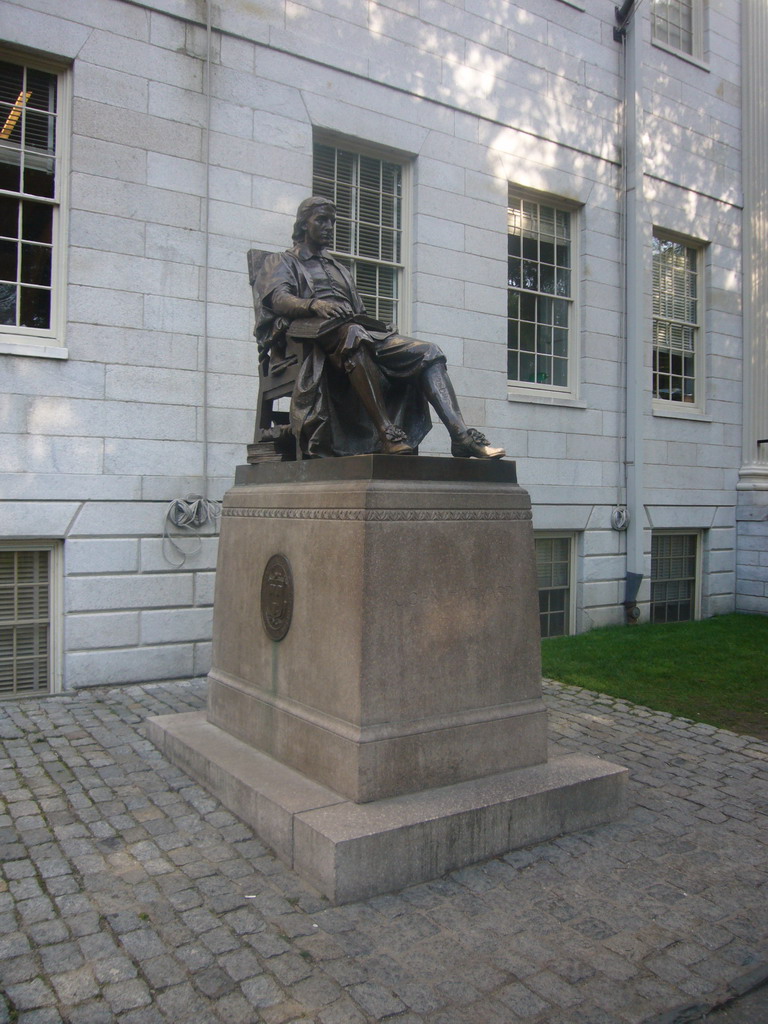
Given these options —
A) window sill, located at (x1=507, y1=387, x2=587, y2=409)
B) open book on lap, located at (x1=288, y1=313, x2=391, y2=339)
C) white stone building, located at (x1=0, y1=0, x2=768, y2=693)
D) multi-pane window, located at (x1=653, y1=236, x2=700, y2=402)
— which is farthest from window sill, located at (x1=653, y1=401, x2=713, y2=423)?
open book on lap, located at (x1=288, y1=313, x2=391, y2=339)

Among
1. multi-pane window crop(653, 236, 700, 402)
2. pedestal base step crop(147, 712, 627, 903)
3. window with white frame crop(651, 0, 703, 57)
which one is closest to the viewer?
pedestal base step crop(147, 712, 627, 903)

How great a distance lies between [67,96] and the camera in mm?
7477

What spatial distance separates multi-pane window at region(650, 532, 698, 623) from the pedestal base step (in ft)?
25.2

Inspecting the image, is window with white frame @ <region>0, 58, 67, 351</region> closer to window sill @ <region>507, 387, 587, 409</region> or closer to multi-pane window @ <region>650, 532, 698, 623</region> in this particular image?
window sill @ <region>507, 387, 587, 409</region>

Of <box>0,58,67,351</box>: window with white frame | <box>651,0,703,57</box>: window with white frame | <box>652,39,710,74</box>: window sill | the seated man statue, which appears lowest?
the seated man statue

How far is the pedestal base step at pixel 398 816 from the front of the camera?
3.65 m

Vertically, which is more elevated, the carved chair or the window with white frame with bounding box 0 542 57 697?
the carved chair

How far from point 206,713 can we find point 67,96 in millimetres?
5703

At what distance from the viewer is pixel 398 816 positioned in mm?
3852

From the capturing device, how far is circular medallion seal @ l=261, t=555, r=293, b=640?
468 centimetres

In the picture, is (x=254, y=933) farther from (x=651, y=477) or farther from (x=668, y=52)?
(x=668, y=52)

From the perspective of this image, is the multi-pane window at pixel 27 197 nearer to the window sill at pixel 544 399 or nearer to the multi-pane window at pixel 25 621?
the multi-pane window at pixel 25 621

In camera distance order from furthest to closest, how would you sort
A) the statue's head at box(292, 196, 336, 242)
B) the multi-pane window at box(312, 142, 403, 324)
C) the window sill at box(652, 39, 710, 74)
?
1. the window sill at box(652, 39, 710, 74)
2. the multi-pane window at box(312, 142, 403, 324)
3. the statue's head at box(292, 196, 336, 242)

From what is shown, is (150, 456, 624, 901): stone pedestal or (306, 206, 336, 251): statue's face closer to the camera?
(150, 456, 624, 901): stone pedestal
